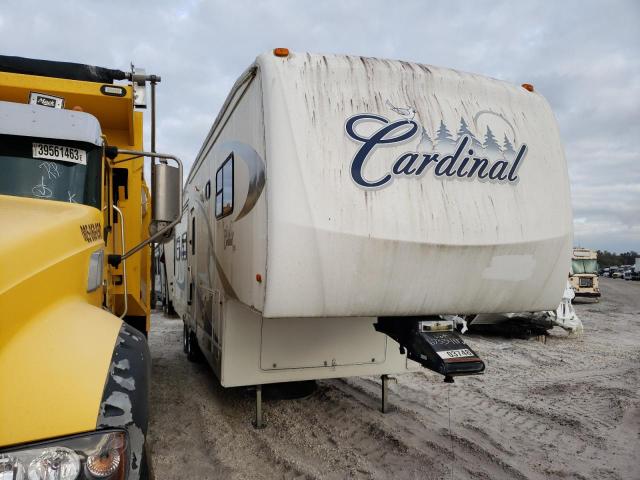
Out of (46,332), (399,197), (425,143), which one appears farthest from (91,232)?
(425,143)

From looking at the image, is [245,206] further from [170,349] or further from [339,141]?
[170,349]

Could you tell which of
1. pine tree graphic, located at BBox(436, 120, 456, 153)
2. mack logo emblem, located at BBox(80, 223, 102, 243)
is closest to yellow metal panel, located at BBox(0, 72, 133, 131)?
mack logo emblem, located at BBox(80, 223, 102, 243)

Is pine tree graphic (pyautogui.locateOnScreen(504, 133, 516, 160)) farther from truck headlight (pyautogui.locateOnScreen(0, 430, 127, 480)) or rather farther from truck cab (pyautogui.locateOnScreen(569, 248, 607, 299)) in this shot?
truck cab (pyautogui.locateOnScreen(569, 248, 607, 299))

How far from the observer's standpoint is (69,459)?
5.90 ft

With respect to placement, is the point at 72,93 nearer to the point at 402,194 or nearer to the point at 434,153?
the point at 402,194

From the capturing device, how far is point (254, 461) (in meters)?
4.40

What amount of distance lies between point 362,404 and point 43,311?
14.2 ft

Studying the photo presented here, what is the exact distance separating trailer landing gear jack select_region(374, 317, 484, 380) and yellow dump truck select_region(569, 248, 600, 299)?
17.9 m

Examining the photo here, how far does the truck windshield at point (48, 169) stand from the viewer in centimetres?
331

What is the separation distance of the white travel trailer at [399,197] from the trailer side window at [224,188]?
524 mm

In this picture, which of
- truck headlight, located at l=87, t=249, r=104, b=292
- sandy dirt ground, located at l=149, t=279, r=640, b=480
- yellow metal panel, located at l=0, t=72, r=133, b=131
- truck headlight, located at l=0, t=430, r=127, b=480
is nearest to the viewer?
truck headlight, located at l=0, t=430, r=127, b=480

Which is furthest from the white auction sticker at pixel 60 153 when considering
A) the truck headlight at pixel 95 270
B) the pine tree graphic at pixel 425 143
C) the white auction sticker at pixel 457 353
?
the white auction sticker at pixel 457 353

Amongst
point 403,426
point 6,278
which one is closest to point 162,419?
point 403,426

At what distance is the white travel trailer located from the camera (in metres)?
3.35
